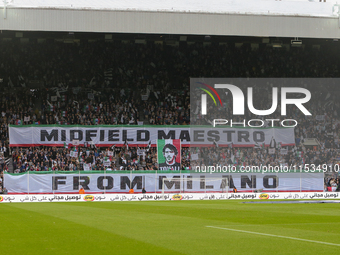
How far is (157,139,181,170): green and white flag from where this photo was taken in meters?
39.2

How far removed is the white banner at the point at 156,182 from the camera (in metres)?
36.7

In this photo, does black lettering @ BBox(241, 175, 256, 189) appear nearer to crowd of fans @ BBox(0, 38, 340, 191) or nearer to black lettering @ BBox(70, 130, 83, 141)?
crowd of fans @ BBox(0, 38, 340, 191)

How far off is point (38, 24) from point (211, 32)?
13.6 metres

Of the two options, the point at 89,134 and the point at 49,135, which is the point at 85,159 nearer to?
the point at 89,134

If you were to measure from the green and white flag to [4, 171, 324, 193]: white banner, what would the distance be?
1160mm

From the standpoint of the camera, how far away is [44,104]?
46406 millimetres

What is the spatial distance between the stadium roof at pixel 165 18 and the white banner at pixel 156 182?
37.7 ft

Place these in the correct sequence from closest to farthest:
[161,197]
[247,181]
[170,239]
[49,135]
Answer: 1. [170,239]
2. [161,197]
3. [247,181]
4. [49,135]

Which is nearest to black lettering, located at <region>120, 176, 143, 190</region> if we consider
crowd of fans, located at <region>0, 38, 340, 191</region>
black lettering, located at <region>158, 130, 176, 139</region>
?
crowd of fans, located at <region>0, 38, 340, 191</region>

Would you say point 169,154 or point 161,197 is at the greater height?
point 169,154

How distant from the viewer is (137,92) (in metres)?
48.6

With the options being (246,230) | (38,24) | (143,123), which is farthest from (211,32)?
(246,230)

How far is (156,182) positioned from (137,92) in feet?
43.1

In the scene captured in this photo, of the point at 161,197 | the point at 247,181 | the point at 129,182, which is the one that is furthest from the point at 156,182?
the point at 247,181
